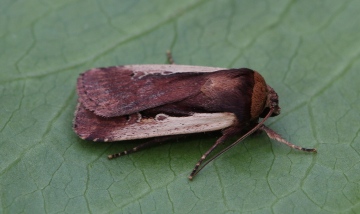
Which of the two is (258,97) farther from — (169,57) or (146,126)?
(169,57)

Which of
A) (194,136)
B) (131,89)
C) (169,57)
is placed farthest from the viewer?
(169,57)

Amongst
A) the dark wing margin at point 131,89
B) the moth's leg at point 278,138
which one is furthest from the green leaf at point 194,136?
the dark wing margin at point 131,89

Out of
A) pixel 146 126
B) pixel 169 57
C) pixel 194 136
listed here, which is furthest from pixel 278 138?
pixel 169 57

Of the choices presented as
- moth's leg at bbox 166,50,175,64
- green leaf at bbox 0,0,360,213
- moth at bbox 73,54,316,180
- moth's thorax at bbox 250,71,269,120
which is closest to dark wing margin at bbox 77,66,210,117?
moth at bbox 73,54,316,180

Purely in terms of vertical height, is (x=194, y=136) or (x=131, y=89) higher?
(x=131, y=89)

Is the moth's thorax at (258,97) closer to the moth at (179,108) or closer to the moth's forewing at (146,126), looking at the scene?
the moth at (179,108)

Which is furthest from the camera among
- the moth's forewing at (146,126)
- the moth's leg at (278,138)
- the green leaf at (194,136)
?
the moth's leg at (278,138)
